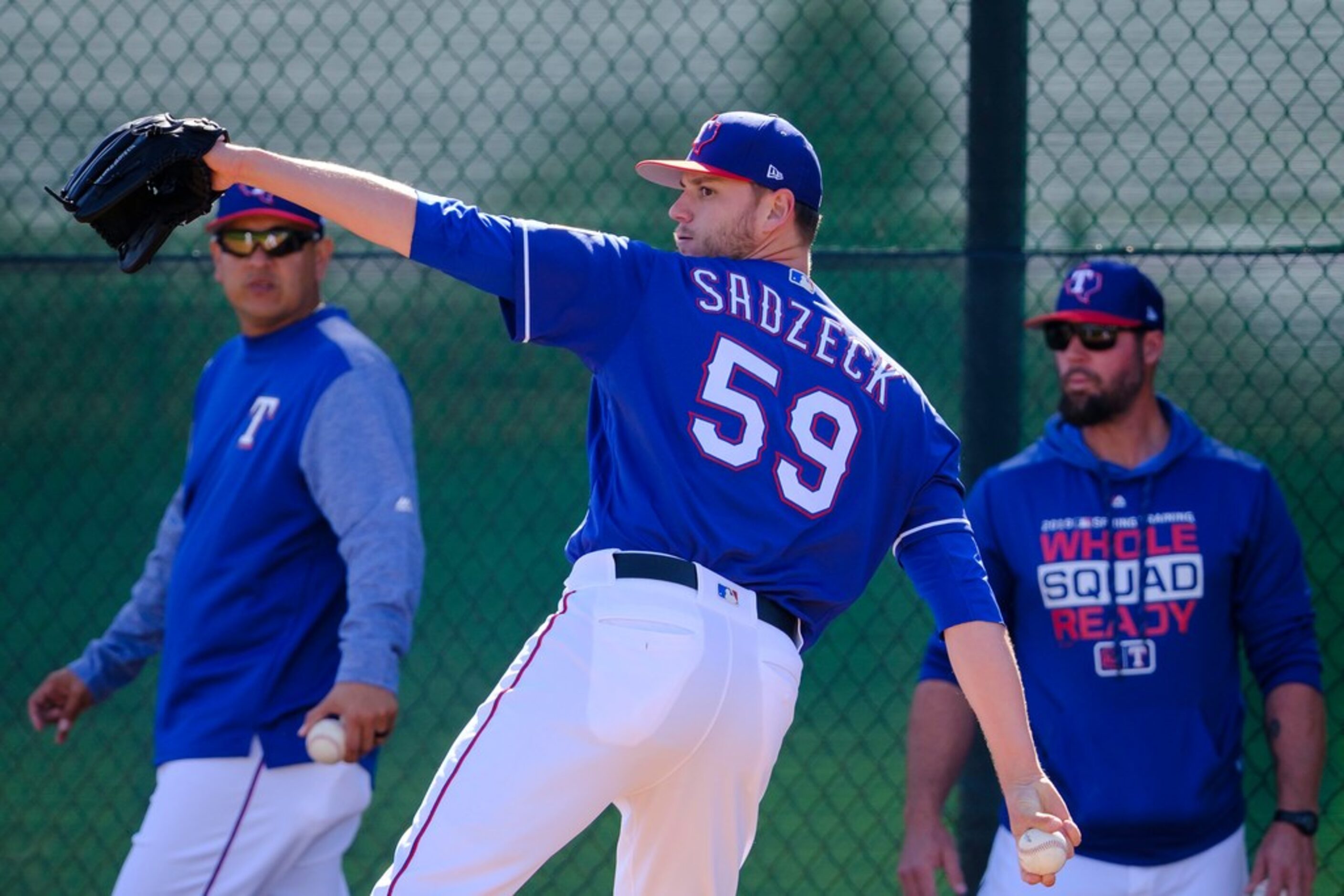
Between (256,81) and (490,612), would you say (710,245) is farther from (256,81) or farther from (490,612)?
(256,81)

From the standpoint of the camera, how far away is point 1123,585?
3.81 m

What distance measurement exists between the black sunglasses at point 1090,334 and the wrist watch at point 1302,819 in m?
1.04

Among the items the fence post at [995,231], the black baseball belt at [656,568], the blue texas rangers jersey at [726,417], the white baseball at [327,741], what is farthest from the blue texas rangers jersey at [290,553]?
the fence post at [995,231]

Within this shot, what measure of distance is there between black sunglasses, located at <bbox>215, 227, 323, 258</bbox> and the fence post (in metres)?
1.60

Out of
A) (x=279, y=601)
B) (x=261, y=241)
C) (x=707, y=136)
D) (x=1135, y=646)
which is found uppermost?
(x=707, y=136)

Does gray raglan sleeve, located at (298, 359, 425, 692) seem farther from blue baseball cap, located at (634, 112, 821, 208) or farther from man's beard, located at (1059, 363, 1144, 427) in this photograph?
man's beard, located at (1059, 363, 1144, 427)

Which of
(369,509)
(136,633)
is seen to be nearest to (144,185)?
(369,509)

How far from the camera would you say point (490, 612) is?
4738 mm

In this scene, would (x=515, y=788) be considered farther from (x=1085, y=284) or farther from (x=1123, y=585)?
(x=1085, y=284)

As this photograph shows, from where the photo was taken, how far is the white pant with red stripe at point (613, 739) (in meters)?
2.52

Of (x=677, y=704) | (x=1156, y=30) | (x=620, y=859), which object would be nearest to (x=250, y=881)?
(x=620, y=859)

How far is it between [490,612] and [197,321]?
1114 mm

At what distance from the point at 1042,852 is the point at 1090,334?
5.57ft

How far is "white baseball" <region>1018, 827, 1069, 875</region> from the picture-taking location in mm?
2531
